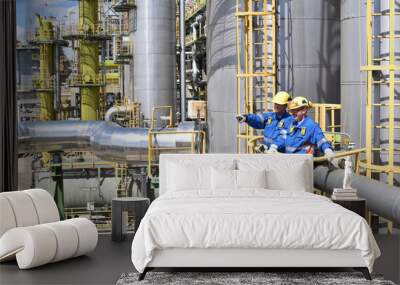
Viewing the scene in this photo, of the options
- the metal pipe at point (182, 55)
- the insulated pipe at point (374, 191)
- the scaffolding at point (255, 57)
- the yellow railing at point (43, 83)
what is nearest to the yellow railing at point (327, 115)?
the scaffolding at point (255, 57)

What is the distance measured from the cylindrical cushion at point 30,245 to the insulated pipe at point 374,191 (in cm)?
296

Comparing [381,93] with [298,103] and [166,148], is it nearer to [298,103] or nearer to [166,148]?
[298,103]

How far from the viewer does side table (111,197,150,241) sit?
295 inches

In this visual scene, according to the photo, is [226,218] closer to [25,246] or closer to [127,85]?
[25,246]

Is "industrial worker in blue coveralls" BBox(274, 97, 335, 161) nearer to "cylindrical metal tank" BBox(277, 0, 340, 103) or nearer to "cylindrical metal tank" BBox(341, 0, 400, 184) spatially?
"cylindrical metal tank" BBox(341, 0, 400, 184)

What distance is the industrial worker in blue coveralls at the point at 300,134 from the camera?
8.75m

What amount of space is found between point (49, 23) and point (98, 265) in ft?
22.5

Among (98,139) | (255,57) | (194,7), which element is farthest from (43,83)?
(255,57)

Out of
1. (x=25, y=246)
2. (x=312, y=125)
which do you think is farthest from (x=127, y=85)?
(x=25, y=246)

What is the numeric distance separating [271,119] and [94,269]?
3.55 m

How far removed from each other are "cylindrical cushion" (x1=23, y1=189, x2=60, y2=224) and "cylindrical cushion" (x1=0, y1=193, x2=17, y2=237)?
1.00 feet

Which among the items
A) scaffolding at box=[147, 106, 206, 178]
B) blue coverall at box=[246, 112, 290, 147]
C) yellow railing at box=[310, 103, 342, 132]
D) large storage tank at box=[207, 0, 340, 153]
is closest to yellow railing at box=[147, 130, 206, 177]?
scaffolding at box=[147, 106, 206, 178]

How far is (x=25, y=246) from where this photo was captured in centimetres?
629

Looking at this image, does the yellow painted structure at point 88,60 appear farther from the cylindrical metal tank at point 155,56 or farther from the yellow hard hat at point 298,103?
the yellow hard hat at point 298,103
